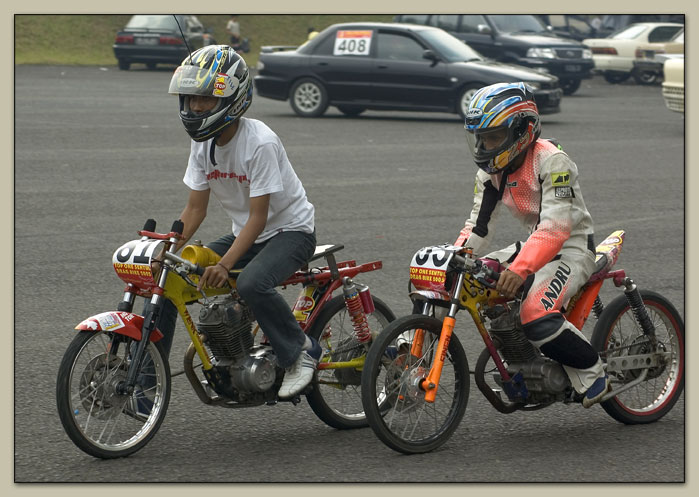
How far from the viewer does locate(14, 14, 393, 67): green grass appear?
127 feet

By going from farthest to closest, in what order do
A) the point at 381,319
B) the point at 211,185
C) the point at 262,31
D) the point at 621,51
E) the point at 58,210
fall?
the point at 262,31, the point at 621,51, the point at 58,210, the point at 381,319, the point at 211,185

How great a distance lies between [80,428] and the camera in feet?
17.8

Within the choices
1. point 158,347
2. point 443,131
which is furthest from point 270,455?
point 443,131

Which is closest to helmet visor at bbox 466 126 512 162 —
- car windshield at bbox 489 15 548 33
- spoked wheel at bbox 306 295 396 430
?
spoked wheel at bbox 306 295 396 430

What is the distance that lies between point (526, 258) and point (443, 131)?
15117mm

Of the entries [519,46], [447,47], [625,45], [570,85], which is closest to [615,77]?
[625,45]

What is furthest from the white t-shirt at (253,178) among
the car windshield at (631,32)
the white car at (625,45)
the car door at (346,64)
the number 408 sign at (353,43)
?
the car windshield at (631,32)

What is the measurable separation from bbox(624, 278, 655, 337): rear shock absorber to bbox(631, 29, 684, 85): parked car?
26.6 m

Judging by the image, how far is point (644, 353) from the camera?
6.38 meters

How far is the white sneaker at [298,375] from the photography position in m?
5.89

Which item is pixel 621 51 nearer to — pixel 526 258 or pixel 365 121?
pixel 365 121

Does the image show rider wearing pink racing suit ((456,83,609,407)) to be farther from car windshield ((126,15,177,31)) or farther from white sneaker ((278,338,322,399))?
car windshield ((126,15,177,31))

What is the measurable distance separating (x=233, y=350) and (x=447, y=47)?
1696 cm

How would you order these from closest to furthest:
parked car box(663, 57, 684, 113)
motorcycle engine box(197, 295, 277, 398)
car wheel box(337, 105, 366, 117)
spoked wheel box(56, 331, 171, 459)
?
spoked wheel box(56, 331, 171, 459), motorcycle engine box(197, 295, 277, 398), parked car box(663, 57, 684, 113), car wheel box(337, 105, 366, 117)
